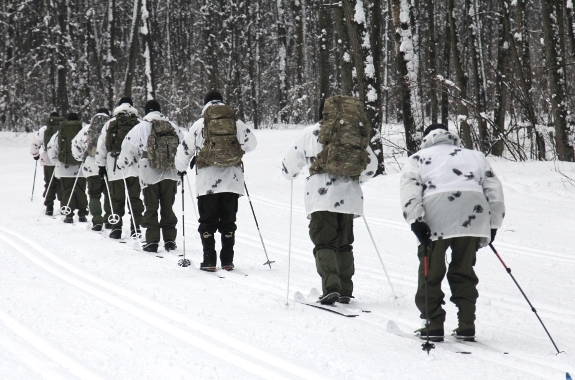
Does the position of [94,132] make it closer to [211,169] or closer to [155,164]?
[155,164]

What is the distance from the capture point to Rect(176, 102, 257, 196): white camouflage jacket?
25.0ft

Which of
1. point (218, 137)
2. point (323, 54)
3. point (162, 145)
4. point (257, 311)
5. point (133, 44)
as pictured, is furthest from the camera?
point (323, 54)

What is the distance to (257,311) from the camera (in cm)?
588

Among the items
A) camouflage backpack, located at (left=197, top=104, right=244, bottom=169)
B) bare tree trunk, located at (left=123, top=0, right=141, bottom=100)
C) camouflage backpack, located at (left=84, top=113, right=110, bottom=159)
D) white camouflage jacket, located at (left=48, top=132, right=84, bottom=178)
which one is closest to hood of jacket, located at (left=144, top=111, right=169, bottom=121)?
camouflage backpack, located at (left=197, top=104, right=244, bottom=169)

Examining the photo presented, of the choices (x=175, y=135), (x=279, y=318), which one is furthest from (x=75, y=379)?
(x=175, y=135)

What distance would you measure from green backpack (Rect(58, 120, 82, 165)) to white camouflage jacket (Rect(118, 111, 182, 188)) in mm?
3467

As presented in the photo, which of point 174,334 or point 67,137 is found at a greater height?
point 67,137

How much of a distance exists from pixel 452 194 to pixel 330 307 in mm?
1732

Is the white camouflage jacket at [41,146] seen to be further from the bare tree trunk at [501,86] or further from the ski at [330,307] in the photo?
the bare tree trunk at [501,86]

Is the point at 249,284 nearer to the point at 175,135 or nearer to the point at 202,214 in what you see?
the point at 202,214

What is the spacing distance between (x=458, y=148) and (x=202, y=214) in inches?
144

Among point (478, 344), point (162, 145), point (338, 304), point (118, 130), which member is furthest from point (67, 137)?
point (478, 344)

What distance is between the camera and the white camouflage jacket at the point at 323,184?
6023mm

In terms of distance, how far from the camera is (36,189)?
55.8 ft
